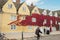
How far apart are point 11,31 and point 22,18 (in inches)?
216

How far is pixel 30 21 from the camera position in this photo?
18812 mm

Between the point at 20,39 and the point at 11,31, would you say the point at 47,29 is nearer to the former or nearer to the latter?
the point at 20,39

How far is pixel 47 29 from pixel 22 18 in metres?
2.99

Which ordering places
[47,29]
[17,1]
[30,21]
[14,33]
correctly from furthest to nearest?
[17,1] → [14,33] → [47,29] → [30,21]

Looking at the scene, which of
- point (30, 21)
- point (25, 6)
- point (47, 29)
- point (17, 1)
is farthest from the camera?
point (17, 1)

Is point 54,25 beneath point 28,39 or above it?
above

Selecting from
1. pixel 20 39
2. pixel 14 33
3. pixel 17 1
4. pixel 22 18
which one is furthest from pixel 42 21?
pixel 17 1

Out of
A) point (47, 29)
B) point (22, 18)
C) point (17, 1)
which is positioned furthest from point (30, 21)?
point (17, 1)

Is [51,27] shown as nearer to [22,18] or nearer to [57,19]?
[57,19]

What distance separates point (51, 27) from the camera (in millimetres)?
20594

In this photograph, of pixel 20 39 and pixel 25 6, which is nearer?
pixel 20 39

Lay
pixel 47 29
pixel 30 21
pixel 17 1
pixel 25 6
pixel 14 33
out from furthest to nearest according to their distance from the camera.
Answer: pixel 17 1 < pixel 25 6 < pixel 14 33 < pixel 47 29 < pixel 30 21

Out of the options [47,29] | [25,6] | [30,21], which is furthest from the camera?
[25,6]

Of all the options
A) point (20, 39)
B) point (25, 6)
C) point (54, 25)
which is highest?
point (25, 6)
